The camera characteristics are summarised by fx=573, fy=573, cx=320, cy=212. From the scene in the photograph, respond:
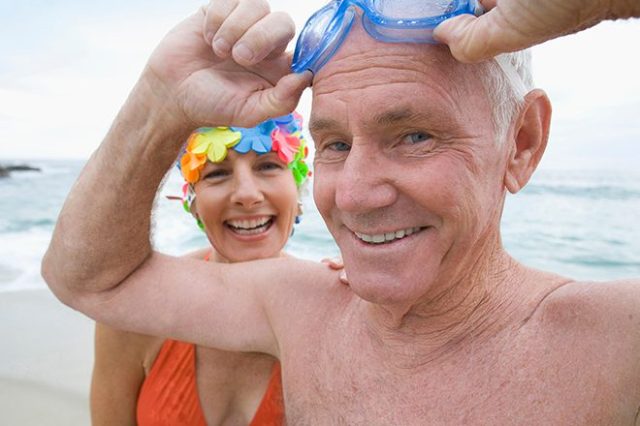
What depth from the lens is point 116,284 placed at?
7.64ft

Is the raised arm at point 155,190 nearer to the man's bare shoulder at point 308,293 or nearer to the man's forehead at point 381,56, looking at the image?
the man's bare shoulder at point 308,293

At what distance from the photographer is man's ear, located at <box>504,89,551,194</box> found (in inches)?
73.7

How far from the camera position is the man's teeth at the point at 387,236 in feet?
5.92

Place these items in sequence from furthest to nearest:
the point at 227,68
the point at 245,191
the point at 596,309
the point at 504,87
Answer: the point at 245,191, the point at 227,68, the point at 504,87, the point at 596,309

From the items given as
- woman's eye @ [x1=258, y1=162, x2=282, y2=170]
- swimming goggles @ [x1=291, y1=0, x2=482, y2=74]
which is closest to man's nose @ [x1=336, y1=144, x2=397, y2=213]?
swimming goggles @ [x1=291, y1=0, x2=482, y2=74]

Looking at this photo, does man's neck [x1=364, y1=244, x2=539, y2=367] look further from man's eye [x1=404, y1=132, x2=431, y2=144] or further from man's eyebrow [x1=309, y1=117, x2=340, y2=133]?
man's eyebrow [x1=309, y1=117, x2=340, y2=133]

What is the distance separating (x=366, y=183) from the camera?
5.70 feet

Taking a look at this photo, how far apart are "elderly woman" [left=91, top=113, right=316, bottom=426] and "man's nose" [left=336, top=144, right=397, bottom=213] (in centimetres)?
129

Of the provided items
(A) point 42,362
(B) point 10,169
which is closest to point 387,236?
(A) point 42,362

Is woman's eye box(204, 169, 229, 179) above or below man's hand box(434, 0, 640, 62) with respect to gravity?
below

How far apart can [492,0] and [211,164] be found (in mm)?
1745

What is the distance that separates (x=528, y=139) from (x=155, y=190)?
1423mm

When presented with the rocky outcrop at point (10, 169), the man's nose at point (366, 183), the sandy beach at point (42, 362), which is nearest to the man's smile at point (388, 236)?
the man's nose at point (366, 183)

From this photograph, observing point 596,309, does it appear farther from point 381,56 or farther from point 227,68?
point 227,68
